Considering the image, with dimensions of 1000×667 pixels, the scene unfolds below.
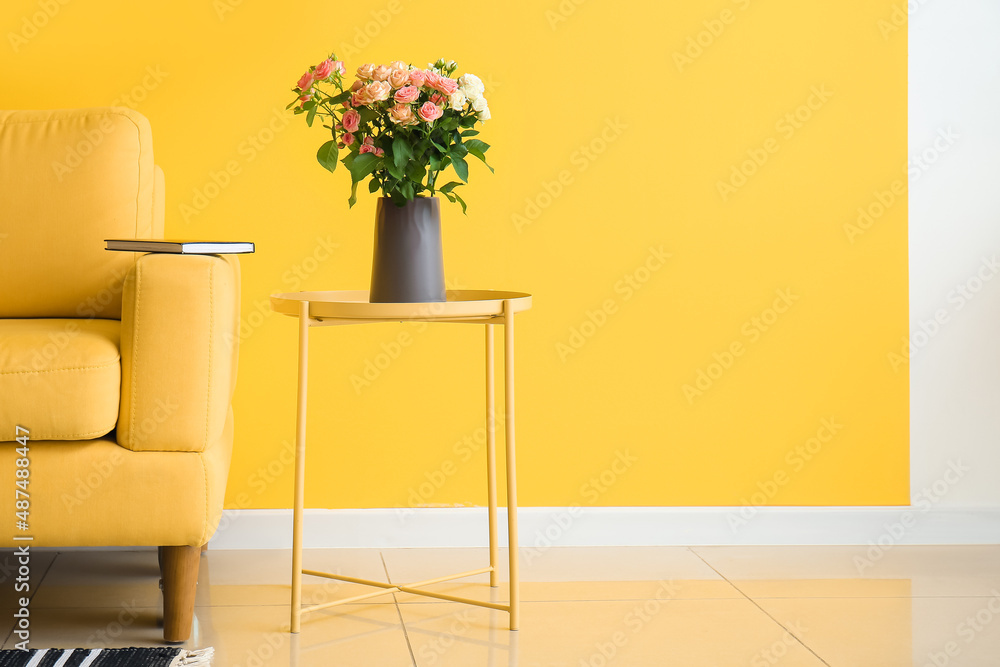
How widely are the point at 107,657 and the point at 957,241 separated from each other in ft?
6.67

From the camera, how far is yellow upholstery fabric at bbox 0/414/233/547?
4.92 ft

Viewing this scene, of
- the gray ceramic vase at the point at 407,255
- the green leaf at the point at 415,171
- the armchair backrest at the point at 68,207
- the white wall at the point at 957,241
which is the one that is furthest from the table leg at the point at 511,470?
the white wall at the point at 957,241

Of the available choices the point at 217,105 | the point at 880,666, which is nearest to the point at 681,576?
the point at 880,666

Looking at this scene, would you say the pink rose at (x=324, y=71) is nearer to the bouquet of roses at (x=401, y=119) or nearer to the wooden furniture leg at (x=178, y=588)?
the bouquet of roses at (x=401, y=119)

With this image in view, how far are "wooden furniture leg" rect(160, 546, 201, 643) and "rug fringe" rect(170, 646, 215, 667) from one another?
58 millimetres

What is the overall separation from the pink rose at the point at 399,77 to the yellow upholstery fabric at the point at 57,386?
65 cm

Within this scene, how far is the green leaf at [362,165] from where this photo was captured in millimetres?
1701

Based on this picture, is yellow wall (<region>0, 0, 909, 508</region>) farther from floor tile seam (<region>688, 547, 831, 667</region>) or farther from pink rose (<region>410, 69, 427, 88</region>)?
pink rose (<region>410, 69, 427, 88</region>)

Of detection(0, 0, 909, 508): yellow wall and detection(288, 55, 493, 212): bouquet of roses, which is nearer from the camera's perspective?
detection(288, 55, 493, 212): bouquet of roses

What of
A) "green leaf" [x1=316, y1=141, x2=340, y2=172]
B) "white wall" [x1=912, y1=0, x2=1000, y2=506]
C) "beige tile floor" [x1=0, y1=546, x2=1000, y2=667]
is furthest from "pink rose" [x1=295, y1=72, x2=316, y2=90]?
"white wall" [x1=912, y1=0, x2=1000, y2=506]

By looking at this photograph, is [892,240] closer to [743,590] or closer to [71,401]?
[743,590]

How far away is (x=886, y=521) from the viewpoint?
7.63 feet

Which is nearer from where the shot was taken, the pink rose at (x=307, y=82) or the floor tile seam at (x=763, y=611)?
the floor tile seam at (x=763, y=611)

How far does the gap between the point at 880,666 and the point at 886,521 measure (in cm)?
86
